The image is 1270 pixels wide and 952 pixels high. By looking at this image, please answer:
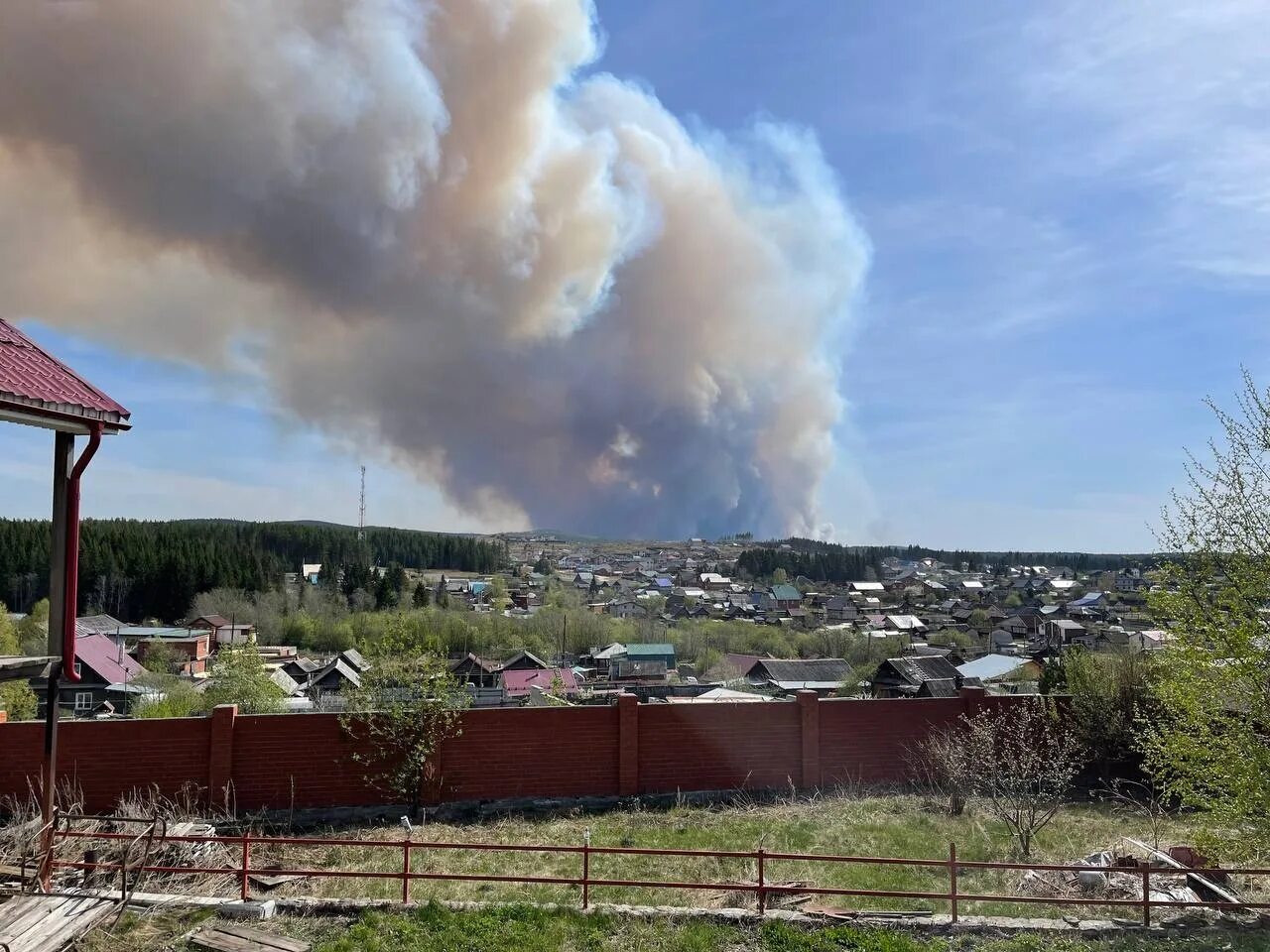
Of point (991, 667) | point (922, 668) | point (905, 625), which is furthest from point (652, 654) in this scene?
point (905, 625)

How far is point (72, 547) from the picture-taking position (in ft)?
25.5

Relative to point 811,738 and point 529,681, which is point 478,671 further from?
point 811,738

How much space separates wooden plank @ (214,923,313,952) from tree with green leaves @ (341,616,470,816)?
29.3 feet

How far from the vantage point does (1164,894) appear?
35.3ft

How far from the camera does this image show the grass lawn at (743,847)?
1112 centimetres

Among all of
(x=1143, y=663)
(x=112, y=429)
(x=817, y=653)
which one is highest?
(x=112, y=429)

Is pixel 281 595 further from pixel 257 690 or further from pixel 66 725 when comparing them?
pixel 66 725

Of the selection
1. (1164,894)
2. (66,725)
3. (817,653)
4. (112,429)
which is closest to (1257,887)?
(1164,894)

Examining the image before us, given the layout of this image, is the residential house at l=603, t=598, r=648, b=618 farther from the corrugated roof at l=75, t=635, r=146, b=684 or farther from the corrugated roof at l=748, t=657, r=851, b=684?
the corrugated roof at l=75, t=635, r=146, b=684

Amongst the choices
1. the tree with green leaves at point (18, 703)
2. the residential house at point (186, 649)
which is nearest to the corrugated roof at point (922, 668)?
the tree with green leaves at point (18, 703)

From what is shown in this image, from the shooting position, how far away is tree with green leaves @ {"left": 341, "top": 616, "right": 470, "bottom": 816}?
1812cm

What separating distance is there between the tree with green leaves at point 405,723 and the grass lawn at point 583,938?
8610mm

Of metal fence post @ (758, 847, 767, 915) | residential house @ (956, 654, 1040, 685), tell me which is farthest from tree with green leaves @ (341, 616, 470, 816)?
residential house @ (956, 654, 1040, 685)

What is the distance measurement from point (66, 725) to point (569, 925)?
1336 centimetres
